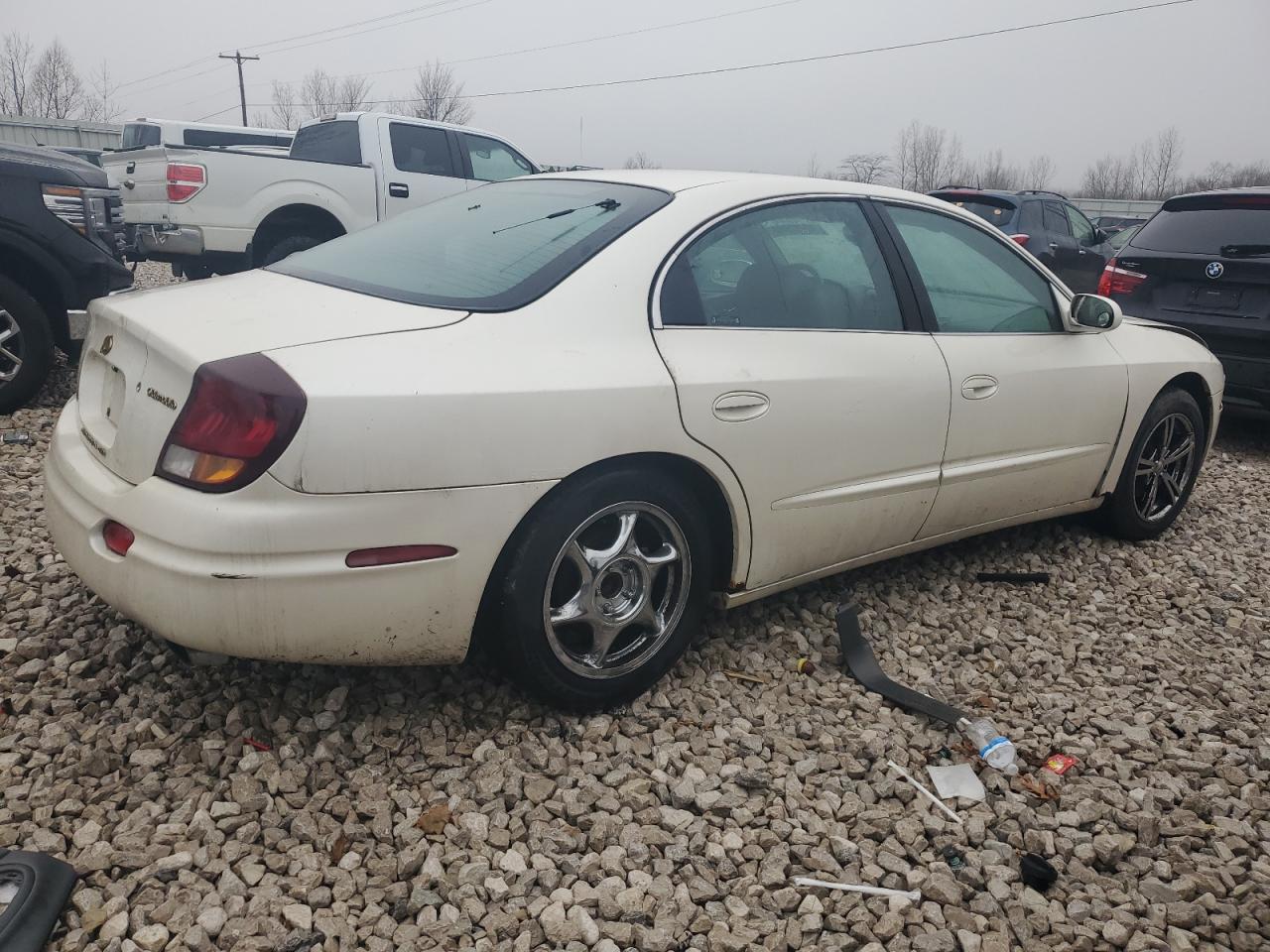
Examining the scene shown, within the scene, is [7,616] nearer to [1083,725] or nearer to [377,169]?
[1083,725]

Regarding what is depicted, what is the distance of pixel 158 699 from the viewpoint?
2604 mm

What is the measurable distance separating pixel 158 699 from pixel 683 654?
1550mm

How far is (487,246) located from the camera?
9.11 feet

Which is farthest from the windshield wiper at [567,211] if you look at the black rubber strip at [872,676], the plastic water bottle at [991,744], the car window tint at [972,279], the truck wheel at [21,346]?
the truck wheel at [21,346]

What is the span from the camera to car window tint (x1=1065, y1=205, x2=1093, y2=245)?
1184 centimetres

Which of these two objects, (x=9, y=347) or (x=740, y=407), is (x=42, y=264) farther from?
(x=740, y=407)

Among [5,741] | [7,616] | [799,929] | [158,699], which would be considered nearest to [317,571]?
[158,699]

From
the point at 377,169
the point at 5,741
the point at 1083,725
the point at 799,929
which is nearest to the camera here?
the point at 799,929

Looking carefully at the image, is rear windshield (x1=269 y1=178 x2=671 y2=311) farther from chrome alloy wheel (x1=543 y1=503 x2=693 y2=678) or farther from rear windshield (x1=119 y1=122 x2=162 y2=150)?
rear windshield (x1=119 y1=122 x2=162 y2=150)

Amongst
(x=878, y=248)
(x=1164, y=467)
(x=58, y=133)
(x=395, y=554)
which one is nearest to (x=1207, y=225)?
(x=1164, y=467)

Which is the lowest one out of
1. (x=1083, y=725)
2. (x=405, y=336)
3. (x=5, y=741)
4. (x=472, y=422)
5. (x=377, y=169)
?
(x=1083, y=725)

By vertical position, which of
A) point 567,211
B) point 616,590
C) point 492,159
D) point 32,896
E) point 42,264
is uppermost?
point 492,159

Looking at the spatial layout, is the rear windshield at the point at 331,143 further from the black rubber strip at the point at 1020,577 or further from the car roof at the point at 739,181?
the black rubber strip at the point at 1020,577

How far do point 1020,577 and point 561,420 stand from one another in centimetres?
243
